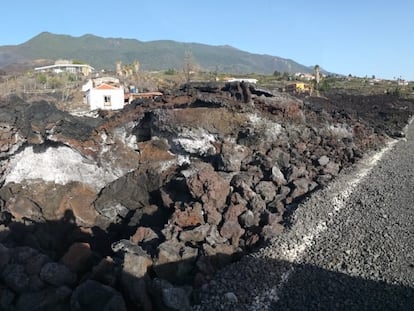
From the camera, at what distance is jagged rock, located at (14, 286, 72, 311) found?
11.0 metres

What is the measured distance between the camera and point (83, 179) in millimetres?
19359

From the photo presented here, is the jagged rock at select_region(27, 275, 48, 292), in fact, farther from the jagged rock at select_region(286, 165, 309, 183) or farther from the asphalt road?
the jagged rock at select_region(286, 165, 309, 183)

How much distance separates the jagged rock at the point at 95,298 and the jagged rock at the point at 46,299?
19.5 inches

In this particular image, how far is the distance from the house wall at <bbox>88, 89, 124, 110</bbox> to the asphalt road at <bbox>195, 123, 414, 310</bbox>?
36.5m

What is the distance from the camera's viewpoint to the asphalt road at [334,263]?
404 inches

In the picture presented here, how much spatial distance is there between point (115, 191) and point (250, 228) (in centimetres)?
713

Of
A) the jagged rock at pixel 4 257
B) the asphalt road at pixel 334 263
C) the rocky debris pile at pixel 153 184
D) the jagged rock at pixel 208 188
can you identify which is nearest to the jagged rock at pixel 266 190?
the rocky debris pile at pixel 153 184

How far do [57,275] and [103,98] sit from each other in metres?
41.0

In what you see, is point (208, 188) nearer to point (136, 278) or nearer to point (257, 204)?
point (257, 204)

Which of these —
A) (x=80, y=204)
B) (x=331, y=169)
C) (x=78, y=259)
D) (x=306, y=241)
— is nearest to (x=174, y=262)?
(x=78, y=259)

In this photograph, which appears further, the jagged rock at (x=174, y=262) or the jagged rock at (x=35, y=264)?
the jagged rock at (x=35, y=264)

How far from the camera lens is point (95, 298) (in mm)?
10305

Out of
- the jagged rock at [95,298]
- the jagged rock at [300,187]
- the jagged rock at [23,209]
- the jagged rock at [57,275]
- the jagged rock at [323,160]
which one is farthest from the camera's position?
the jagged rock at [323,160]

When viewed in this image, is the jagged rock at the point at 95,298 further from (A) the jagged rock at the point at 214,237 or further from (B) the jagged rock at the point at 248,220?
(B) the jagged rock at the point at 248,220
